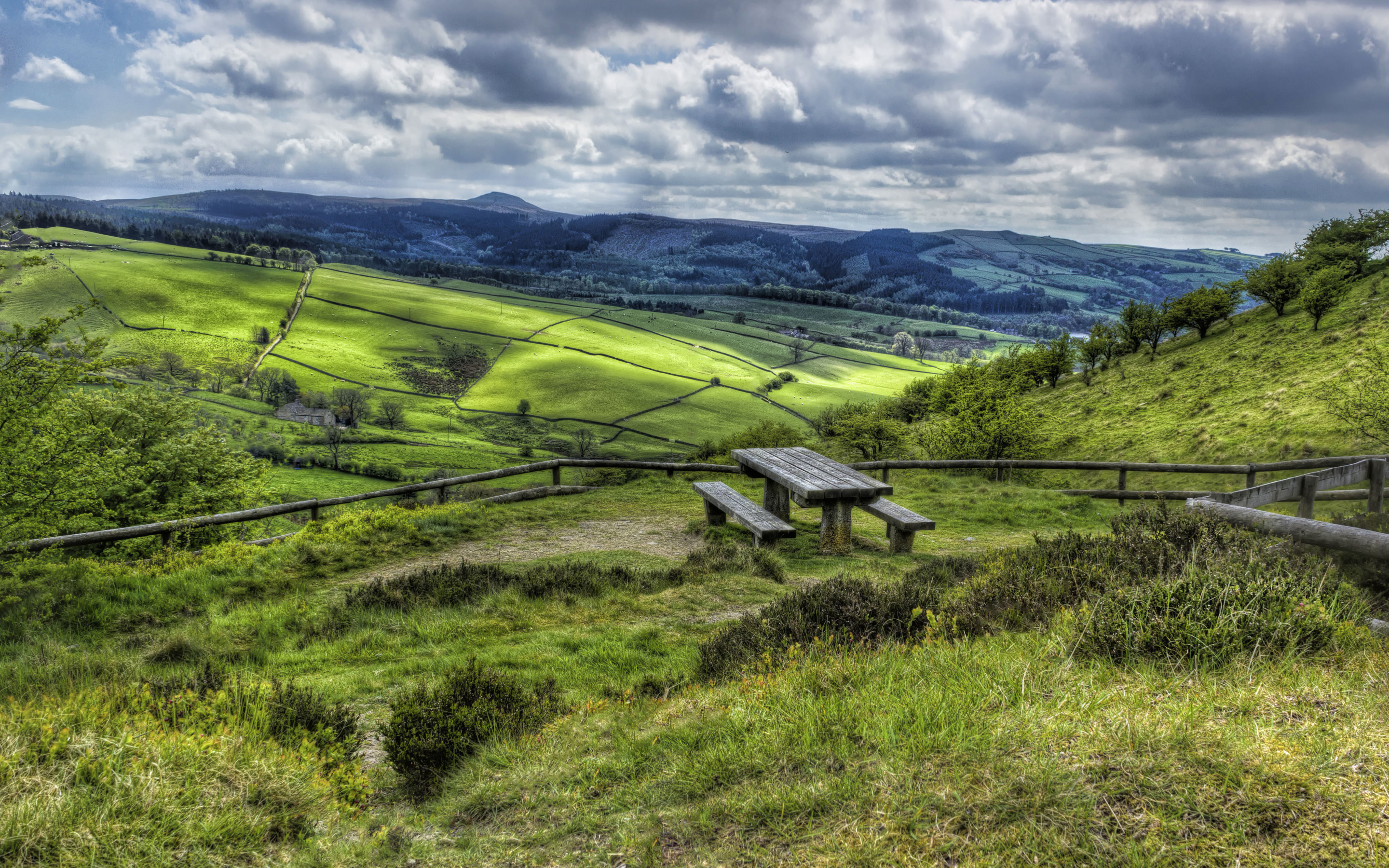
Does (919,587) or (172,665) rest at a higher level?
(919,587)

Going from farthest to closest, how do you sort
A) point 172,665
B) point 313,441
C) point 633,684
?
point 313,441, point 172,665, point 633,684

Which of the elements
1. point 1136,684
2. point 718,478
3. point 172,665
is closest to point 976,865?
point 1136,684

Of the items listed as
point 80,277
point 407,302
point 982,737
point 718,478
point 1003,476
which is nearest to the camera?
point 982,737

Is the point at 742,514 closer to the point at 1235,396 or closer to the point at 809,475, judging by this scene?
the point at 809,475

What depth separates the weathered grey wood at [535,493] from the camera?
11344 millimetres

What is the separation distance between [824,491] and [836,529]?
0.85m

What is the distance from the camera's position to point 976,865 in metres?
2.02

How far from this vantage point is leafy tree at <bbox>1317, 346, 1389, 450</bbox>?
1214 cm

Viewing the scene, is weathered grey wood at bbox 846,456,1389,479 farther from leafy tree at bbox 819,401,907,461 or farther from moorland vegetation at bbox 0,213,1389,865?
leafy tree at bbox 819,401,907,461

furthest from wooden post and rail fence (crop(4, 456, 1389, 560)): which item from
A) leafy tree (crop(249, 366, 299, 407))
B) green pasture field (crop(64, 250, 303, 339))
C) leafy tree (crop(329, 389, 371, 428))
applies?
green pasture field (crop(64, 250, 303, 339))

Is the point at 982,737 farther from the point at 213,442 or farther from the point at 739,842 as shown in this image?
the point at 213,442

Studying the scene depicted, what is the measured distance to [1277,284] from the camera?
110 feet

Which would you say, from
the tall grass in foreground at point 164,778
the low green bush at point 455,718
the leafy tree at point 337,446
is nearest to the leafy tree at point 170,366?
the leafy tree at point 337,446

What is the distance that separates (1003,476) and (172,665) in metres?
14.2
